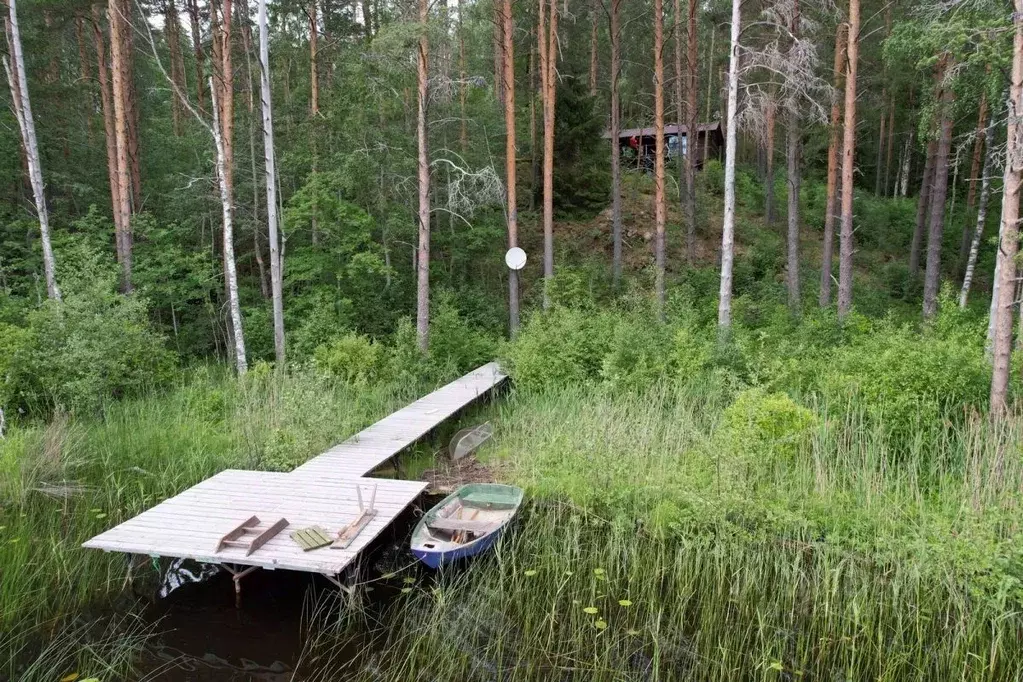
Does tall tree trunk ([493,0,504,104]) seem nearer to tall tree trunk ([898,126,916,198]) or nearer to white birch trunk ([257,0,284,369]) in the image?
white birch trunk ([257,0,284,369])

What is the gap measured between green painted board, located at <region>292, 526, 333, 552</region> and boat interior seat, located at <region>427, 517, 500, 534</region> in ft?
3.62

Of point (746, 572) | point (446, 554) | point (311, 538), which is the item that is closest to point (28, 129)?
point (311, 538)

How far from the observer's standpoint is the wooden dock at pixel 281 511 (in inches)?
213

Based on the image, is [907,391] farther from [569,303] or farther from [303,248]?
[303,248]

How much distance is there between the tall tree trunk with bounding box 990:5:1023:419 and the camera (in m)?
6.43

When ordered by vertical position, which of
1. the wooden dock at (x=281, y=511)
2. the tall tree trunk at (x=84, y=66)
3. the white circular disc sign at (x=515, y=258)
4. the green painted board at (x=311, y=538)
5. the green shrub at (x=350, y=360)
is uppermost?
the tall tree trunk at (x=84, y=66)

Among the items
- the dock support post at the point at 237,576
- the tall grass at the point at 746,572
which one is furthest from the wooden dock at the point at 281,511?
the tall grass at the point at 746,572

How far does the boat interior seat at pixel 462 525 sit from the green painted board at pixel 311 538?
1.10m

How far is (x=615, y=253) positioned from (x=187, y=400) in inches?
444

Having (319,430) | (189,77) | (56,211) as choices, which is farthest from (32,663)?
Result: (189,77)

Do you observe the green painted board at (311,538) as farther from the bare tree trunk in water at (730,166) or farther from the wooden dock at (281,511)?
the bare tree trunk in water at (730,166)

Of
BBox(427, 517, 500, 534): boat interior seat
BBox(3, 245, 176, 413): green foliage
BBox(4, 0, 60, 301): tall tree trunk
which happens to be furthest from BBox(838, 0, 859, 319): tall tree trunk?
BBox(4, 0, 60, 301): tall tree trunk

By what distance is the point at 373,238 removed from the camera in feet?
54.6

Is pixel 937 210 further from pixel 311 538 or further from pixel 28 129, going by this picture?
pixel 28 129
